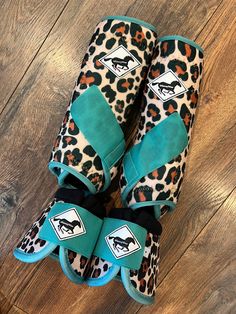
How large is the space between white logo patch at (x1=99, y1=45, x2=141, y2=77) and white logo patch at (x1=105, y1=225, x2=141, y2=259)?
1.22ft

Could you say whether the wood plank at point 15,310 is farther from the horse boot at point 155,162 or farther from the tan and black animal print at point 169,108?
the tan and black animal print at point 169,108

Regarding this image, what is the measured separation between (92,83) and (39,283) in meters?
0.55

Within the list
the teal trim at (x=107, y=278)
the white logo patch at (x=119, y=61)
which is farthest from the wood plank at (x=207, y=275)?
the white logo patch at (x=119, y=61)

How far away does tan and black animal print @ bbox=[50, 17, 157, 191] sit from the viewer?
0.85 meters

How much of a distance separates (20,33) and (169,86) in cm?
44

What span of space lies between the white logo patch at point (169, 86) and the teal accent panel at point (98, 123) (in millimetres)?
129

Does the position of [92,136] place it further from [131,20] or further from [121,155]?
[131,20]

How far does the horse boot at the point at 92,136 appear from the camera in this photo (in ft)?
2.72

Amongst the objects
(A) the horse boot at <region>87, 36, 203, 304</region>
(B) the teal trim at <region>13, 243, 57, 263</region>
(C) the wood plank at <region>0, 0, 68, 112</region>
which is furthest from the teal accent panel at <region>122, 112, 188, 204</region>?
(C) the wood plank at <region>0, 0, 68, 112</region>

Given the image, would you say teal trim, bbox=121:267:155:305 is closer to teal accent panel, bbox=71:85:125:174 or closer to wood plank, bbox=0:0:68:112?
teal accent panel, bbox=71:85:125:174

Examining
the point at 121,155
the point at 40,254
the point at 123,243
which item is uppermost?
the point at 121,155

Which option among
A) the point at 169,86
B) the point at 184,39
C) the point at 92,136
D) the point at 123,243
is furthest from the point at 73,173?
the point at 184,39

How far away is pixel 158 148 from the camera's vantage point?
2.79 ft

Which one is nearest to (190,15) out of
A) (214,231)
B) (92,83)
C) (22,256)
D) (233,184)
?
(92,83)
